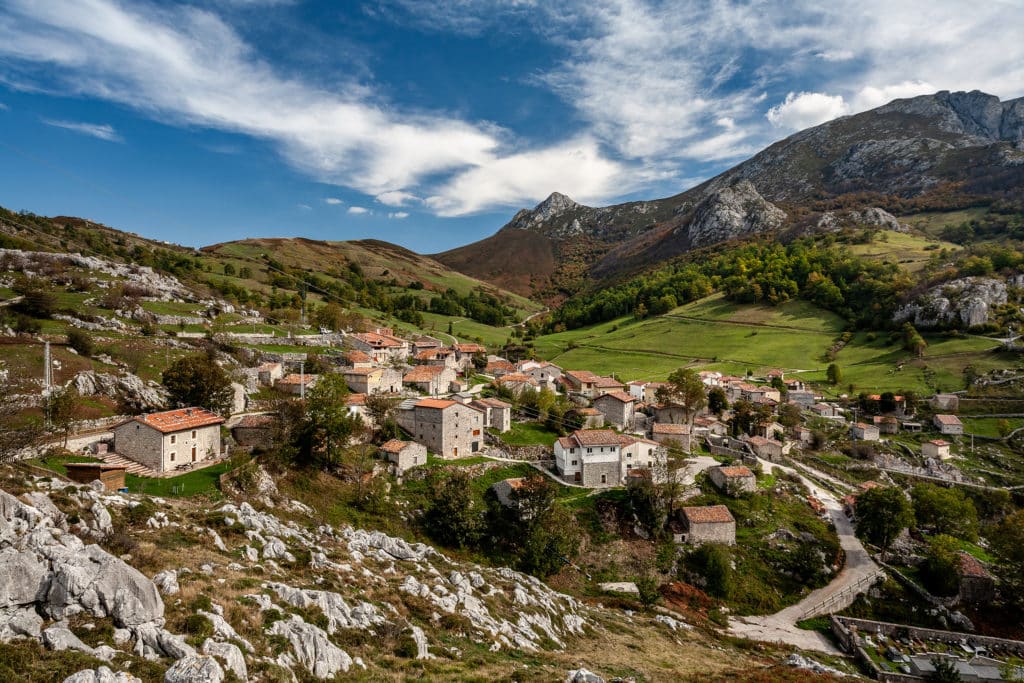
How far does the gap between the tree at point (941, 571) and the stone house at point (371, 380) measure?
57.6 m

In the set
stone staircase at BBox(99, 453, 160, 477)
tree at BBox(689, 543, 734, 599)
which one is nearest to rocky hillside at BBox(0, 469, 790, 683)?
stone staircase at BBox(99, 453, 160, 477)

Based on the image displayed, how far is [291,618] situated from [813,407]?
3416 inches

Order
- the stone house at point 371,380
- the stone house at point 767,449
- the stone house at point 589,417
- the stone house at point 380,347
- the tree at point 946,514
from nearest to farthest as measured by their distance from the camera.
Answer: the tree at point 946,514
the stone house at point 371,380
the stone house at point 589,417
the stone house at point 767,449
the stone house at point 380,347

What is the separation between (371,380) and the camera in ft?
198

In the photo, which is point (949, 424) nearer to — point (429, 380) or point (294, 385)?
point (429, 380)

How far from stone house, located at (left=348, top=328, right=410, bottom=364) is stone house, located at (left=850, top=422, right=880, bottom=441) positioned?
231 ft

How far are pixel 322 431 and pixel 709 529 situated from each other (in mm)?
35182

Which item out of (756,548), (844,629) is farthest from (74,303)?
(844,629)

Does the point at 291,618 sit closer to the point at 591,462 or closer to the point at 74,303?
the point at 591,462

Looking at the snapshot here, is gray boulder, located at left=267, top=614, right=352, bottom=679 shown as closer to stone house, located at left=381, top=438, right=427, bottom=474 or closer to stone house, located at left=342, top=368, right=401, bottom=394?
stone house, located at left=381, top=438, right=427, bottom=474

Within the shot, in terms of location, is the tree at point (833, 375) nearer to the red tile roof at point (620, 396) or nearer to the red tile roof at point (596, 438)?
the red tile roof at point (620, 396)

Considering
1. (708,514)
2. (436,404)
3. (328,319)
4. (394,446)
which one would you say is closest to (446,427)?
(436,404)

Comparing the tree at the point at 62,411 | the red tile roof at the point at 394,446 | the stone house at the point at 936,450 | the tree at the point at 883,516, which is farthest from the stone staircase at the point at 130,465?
the stone house at the point at 936,450

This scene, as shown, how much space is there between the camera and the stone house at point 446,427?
4825cm
